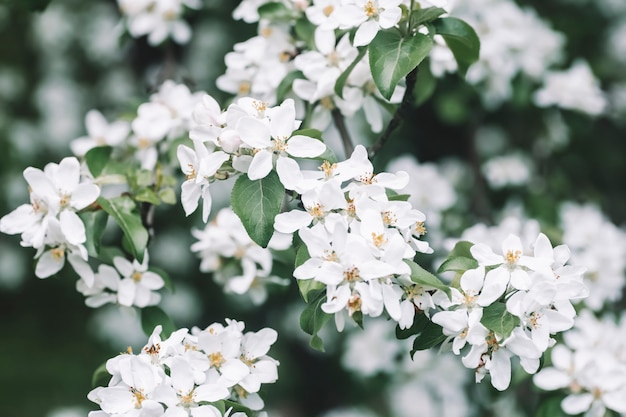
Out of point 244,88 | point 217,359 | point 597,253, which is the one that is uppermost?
point 244,88

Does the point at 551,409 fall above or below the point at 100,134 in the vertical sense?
below

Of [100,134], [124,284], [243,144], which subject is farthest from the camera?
[100,134]

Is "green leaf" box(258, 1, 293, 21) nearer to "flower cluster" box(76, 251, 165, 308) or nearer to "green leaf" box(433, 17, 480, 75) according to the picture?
"green leaf" box(433, 17, 480, 75)

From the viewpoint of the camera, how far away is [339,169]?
142cm

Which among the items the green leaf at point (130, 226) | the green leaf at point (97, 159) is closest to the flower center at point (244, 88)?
the green leaf at point (97, 159)

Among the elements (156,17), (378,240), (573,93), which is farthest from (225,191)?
(378,240)

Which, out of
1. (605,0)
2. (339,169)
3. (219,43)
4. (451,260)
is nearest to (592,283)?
(451,260)

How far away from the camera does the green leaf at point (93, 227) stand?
63.6 inches

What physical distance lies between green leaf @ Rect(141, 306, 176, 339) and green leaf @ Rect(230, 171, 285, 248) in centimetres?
46

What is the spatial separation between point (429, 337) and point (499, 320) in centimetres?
14

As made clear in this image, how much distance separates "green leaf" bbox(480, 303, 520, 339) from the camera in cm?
132

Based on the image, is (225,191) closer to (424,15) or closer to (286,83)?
(286,83)

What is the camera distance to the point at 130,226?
163 cm

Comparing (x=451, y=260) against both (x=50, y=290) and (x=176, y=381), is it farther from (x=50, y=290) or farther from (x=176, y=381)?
(x=50, y=290)
